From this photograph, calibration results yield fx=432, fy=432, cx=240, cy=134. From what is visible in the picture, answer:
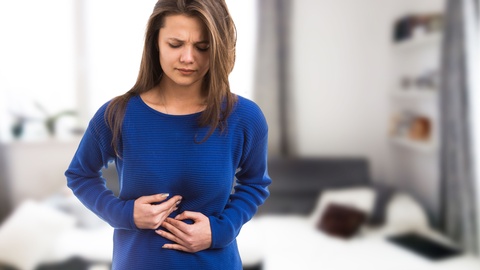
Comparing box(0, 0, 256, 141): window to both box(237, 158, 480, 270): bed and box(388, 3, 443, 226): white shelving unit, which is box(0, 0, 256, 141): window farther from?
box(388, 3, 443, 226): white shelving unit

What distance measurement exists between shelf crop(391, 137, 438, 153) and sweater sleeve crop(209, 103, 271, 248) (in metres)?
0.79

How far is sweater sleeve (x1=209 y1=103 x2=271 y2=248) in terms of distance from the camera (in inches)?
20.0

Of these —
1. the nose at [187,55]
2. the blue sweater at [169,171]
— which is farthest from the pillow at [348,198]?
the nose at [187,55]

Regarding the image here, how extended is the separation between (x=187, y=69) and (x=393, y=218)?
1.00 m

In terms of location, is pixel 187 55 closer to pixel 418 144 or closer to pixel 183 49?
pixel 183 49

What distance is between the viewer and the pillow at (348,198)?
1.26 metres

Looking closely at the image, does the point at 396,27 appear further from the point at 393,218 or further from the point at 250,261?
the point at 250,261

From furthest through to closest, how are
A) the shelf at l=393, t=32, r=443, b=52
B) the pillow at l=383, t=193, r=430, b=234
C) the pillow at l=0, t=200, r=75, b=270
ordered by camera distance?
the pillow at l=383, t=193, r=430, b=234, the shelf at l=393, t=32, r=443, b=52, the pillow at l=0, t=200, r=75, b=270

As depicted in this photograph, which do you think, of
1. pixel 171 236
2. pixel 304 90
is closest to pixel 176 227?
pixel 171 236

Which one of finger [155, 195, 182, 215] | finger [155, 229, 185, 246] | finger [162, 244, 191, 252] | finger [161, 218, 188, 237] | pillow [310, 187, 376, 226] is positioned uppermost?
finger [155, 195, 182, 215]

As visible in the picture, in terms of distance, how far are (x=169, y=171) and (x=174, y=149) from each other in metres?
0.03

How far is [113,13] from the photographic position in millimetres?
1030

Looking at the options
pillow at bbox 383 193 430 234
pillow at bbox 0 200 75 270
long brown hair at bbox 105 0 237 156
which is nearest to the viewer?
long brown hair at bbox 105 0 237 156

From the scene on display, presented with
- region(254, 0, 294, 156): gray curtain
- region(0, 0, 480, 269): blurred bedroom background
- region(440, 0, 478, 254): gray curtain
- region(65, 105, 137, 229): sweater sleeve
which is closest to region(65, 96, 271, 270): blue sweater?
region(65, 105, 137, 229): sweater sleeve
